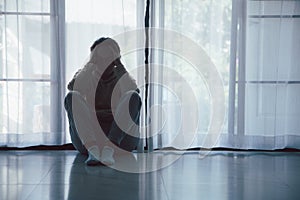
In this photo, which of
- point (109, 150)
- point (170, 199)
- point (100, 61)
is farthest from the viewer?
point (100, 61)

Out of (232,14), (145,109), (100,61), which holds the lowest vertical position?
(145,109)

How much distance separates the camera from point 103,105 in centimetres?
404

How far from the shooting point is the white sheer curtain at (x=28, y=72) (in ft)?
13.6

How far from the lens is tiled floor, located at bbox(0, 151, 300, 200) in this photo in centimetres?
293

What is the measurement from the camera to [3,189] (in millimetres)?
3004

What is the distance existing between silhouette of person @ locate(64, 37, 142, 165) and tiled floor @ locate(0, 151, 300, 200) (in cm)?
22

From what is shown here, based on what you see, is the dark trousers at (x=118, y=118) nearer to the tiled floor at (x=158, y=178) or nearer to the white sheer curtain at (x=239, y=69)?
the tiled floor at (x=158, y=178)

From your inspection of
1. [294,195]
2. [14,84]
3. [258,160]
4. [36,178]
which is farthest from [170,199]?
[14,84]

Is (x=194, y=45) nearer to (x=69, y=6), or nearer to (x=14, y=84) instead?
(x=69, y=6)

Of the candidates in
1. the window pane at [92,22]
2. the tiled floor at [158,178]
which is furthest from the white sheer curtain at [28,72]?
the tiled floor at [158,178]

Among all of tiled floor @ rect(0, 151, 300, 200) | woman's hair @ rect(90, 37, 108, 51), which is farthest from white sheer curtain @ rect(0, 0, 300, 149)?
tiled floor @ rect(0, 151, 300, 200)

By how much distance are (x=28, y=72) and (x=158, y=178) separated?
67.3 inches

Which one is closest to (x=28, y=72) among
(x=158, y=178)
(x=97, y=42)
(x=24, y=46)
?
Answer: (x=24, y=46)

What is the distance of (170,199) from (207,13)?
2067mm
